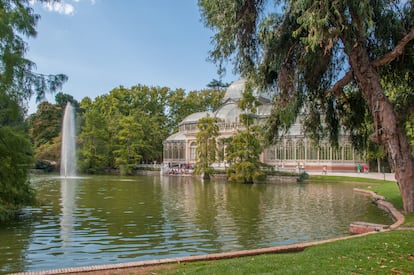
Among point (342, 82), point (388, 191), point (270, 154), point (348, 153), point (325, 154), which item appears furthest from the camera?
point (270, 154)

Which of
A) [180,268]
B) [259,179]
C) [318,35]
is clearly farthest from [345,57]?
→ [259,179]

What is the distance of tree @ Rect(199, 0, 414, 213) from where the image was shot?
10453 mm

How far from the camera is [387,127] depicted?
11039 mm

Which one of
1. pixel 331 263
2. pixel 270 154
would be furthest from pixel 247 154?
pixel 331 263

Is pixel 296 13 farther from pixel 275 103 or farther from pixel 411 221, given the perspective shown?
pixel 411 221

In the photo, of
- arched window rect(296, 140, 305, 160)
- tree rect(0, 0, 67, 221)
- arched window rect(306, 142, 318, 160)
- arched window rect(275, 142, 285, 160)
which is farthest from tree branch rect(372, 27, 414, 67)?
arched window rect(275, 142, 285, 160)

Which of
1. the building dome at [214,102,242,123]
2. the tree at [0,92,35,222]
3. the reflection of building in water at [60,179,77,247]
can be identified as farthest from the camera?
the building dome at [214,102,242,123]

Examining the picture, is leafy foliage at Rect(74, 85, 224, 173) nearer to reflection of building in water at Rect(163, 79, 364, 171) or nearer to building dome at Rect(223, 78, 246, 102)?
reflection of building in water at Rect(163, 79, 364, 171)

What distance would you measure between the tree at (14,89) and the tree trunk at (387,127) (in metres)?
8.06

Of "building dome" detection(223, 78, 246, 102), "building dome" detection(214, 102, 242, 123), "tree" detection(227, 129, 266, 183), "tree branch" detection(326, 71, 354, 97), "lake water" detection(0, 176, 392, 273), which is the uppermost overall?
"building dome" detection(223, 78, 246, 102)

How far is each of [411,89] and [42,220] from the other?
12.3m

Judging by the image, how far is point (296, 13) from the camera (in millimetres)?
10742

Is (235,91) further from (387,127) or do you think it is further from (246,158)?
(387,127)

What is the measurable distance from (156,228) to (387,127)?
6.91m
